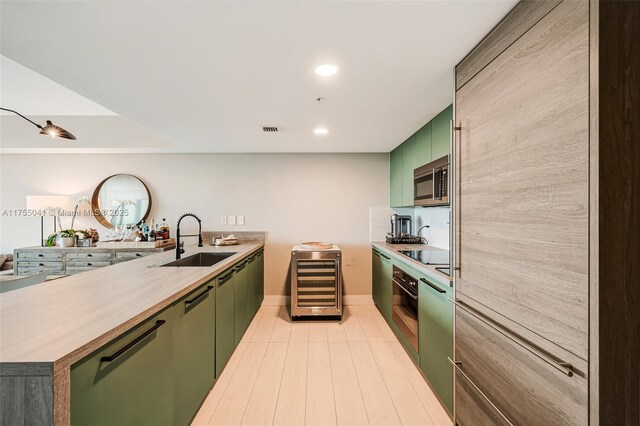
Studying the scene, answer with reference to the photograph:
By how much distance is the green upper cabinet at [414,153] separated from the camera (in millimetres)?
2314

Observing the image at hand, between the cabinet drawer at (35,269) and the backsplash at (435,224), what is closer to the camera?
the backsplash at (435,224)

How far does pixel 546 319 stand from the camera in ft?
3.22

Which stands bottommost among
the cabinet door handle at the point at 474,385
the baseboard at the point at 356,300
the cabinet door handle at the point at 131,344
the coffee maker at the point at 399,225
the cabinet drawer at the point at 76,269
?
the baseboard at the point at 356,300

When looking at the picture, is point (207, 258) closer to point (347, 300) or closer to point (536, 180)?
point (347, 300)

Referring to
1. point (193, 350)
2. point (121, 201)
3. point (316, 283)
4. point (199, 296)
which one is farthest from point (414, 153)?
point (121, 201)

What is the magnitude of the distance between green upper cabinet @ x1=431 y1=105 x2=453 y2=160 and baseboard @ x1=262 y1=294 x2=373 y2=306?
2337mm

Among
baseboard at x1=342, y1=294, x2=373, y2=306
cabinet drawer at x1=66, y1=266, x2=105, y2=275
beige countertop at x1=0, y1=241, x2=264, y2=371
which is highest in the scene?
beige countertop at x1=0, y1=241, x2=264, y2=371

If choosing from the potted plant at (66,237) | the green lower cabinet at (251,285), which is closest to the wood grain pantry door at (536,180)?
the green lower cabinet at (251,285)

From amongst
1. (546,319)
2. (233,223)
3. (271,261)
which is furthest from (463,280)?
(233,223)

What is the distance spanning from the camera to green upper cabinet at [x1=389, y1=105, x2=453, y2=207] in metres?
2.31

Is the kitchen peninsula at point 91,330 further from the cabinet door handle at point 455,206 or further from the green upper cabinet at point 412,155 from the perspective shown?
the green upper cabinet at point 412,155

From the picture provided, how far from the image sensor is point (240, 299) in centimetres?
271

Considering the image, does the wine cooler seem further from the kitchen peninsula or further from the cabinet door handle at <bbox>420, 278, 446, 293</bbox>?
the cabinet door handle at <bbox>420, 278, 446, 293</bbox>

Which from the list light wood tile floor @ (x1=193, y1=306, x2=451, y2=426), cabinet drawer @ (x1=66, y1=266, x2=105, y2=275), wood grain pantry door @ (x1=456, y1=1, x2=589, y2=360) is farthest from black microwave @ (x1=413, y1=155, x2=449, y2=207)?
cabinet drawer @ (x1=66, y1=266, x2=105, y2=275)
